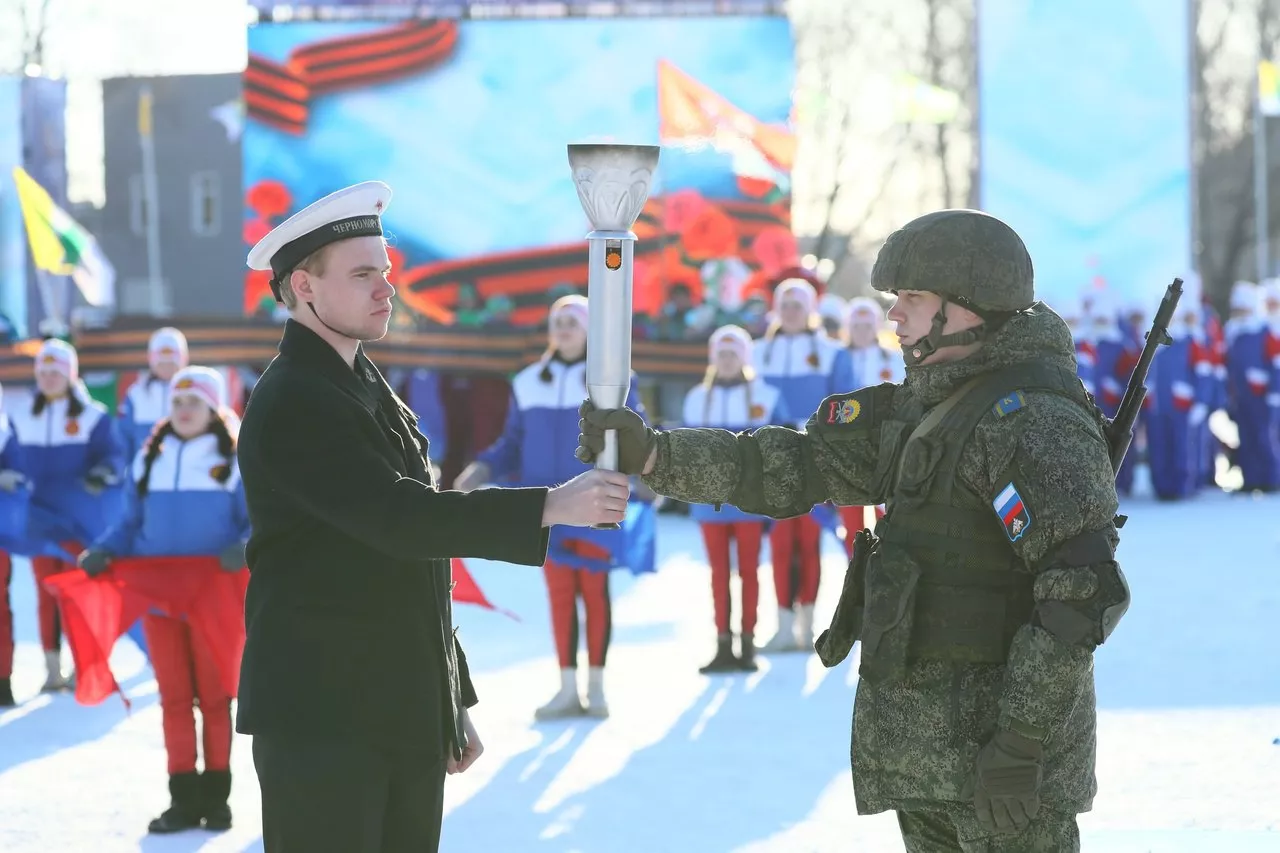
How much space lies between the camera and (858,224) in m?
44.2

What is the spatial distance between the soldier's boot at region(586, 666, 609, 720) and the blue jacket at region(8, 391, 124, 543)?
2905mm

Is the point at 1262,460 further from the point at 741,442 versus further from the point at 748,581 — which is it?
the point at 741,442

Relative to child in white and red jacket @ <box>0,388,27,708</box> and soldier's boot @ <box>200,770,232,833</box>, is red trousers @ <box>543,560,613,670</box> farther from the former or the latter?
child in white and red jacket @ <box>0,388,27,708</box>

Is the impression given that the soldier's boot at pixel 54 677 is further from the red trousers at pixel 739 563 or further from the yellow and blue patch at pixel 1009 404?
the yellow and blue patch at pixel 1009 404

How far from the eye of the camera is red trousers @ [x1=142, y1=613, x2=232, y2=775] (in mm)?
7309

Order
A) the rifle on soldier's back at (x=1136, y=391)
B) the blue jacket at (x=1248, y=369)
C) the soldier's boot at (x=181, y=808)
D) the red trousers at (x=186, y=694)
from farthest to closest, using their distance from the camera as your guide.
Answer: the blue jacket at (x=1248, y=369), the red trousers at (x=186, y=694), the soldier's boot at (x=181, y=808), the rifle on soldier's back at (x=1136, y=391)

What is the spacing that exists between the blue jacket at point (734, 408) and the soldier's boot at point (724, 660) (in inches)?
28.2

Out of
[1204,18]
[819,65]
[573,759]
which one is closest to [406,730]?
[573,759]

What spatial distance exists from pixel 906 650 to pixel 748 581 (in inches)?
267

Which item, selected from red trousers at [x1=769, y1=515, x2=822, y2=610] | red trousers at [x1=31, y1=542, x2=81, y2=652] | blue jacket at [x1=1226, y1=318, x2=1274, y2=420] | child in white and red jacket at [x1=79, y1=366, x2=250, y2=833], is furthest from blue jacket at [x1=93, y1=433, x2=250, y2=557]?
blue jacket at [x1=1226, y1=318, x2=1274, y2=420]

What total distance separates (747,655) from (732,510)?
2.79 ft

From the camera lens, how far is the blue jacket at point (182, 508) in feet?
25.1

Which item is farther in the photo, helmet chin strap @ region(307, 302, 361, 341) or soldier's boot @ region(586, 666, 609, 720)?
soldier's boot @ region(586, 666, 609, 720)

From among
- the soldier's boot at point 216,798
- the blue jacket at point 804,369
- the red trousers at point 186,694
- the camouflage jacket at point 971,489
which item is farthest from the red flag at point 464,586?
the blue jacket at point 804,369
